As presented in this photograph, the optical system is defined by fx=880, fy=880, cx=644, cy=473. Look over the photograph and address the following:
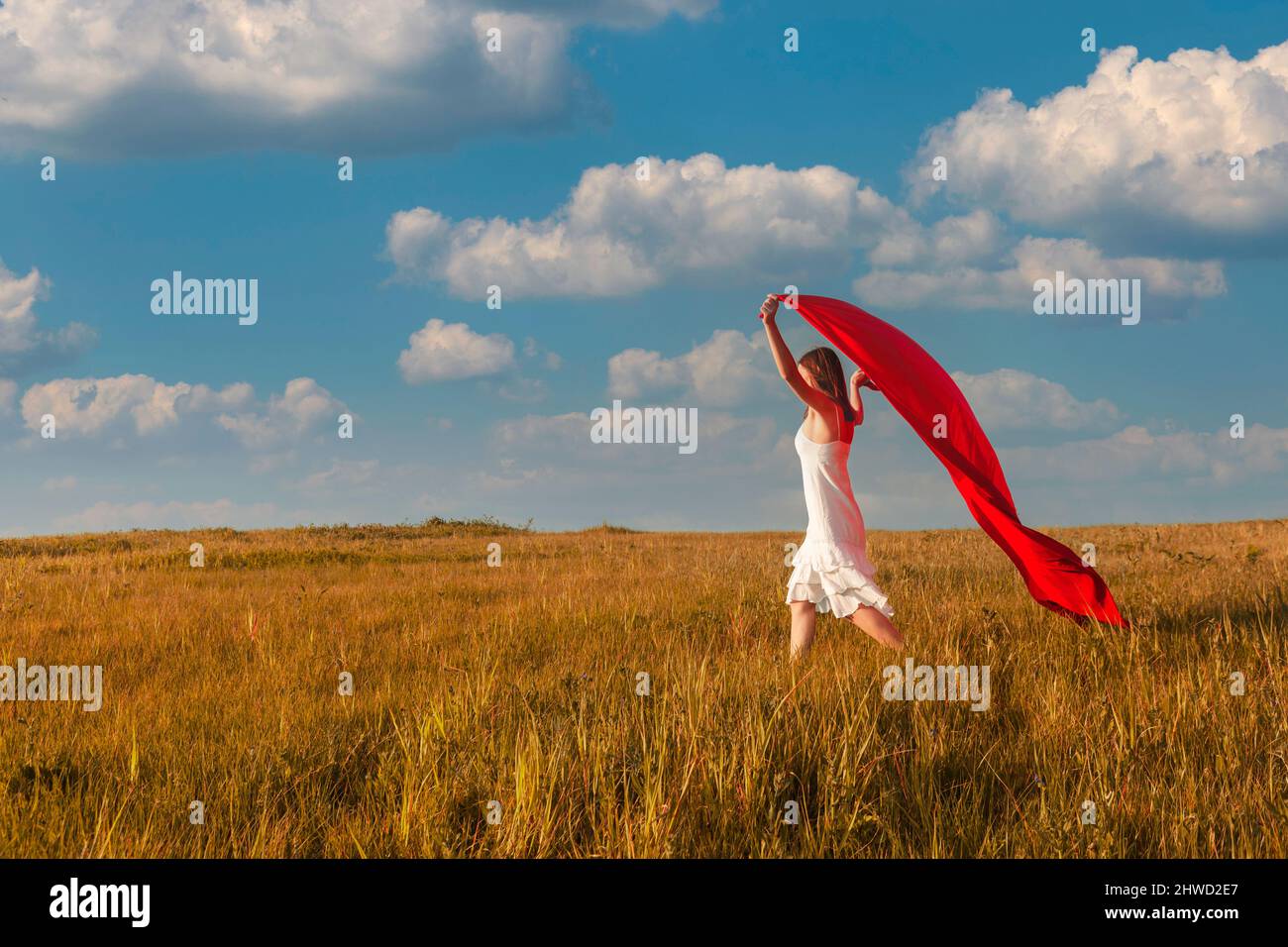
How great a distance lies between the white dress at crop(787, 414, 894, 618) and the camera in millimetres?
7375

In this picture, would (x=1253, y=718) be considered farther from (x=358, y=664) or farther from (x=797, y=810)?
(x=358, y=664)

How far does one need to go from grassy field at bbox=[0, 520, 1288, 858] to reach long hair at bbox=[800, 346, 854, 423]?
2.17m

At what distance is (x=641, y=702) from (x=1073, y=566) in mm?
4547

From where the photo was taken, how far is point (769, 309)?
7168 millimetres

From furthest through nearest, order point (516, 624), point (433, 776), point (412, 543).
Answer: point (412, 543) → point (516, 624) → point (433, 776)

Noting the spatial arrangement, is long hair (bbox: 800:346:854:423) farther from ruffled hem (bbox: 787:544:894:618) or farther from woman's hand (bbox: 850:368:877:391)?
ruffled hem (bbox: 787:544:894:618)

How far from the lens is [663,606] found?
10.4 m

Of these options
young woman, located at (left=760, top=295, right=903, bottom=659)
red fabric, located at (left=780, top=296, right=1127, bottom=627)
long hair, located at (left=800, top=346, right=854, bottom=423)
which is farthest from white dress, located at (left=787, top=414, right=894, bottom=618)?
red fabric, located at (left=780, top=296, right=1127, bottom=627)

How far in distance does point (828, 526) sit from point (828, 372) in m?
1.32

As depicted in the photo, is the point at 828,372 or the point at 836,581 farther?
the point at 828,372

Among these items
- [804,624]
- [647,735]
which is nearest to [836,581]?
[804,624]

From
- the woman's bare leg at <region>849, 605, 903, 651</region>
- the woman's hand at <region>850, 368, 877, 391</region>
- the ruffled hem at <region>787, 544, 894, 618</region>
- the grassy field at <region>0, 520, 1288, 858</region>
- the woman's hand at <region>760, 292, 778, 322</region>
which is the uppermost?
the woman's hand at <region>760, 292, 778, 322</region>

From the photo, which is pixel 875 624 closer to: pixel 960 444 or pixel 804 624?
pixel 804 624
